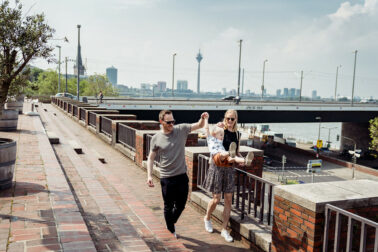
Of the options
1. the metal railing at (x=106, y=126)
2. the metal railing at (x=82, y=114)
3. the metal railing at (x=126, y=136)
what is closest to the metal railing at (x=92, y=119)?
the metal railing at (x=106, y=126)

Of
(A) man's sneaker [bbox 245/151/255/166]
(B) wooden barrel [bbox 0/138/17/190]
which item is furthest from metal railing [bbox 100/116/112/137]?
(A) man's sneaker [bbox 245/151/255/166]

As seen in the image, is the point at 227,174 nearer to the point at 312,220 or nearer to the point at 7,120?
the point at 312,220

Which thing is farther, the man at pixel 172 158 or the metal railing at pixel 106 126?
the metal railing at pixel 106 126

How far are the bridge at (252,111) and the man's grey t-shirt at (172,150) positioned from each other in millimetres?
31004

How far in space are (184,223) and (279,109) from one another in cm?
3875

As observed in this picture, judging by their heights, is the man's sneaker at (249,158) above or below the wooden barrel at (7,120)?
above

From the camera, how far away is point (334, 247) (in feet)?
13.0

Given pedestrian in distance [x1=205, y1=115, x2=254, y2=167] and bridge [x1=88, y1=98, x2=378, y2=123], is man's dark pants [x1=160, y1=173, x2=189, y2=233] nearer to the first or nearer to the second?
pedestrian in distance [x1=205, y1=115, x2=254, y2=167]

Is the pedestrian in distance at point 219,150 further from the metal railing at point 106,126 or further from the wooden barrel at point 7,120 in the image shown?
the wooden barrel at point 7,120

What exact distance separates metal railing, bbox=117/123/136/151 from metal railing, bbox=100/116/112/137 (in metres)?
1.56

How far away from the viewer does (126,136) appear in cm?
1214

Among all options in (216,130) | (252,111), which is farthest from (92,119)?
(252,111)

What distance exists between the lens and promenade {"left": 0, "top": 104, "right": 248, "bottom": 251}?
4.26 metres

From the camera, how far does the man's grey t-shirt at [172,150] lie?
489 cm
